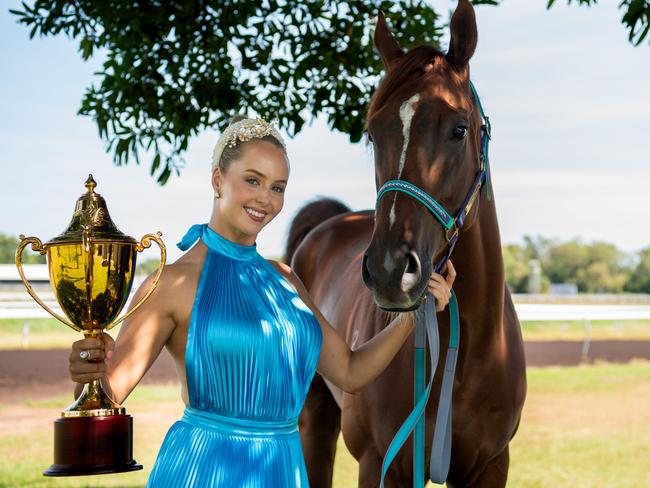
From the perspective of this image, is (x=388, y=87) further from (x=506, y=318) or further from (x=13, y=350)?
(x=13, y=350)

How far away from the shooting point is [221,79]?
4.85 metres

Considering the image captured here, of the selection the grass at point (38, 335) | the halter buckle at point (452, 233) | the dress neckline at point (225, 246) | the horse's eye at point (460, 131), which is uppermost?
the horse's eye at point (460, 131)

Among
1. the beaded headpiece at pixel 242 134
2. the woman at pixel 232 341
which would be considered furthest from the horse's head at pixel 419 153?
the beaded headpiece at pixel 242 134

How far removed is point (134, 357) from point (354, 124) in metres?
2.96

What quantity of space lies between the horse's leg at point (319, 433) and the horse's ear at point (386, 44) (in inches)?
91.9

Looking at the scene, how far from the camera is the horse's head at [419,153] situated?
238cm

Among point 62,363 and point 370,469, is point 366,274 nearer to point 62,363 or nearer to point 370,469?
point 370,469

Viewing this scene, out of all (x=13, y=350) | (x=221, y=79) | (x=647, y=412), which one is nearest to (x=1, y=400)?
(x=13, y=350)

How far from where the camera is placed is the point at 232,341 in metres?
2.22

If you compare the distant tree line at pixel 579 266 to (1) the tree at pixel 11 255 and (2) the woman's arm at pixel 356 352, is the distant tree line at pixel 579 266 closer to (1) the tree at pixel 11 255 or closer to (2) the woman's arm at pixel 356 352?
(1) the tree at pixel 11 255

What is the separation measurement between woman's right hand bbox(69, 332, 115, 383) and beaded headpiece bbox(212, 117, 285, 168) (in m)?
0.67

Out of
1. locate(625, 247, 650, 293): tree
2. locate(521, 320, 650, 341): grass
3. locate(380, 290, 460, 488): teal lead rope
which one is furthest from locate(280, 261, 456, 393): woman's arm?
locate(625, 247, 650, 293): tree

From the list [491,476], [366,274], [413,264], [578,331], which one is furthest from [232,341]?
[578,331]

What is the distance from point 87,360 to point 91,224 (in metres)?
0.42
